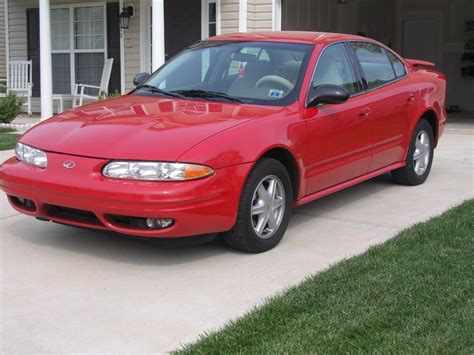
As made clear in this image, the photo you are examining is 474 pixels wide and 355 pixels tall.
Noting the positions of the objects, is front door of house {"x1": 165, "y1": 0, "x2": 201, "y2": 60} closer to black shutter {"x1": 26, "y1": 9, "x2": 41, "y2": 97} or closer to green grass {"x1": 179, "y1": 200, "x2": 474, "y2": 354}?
black shutter {"x1": 26, "y1": 9, "x2": 41, "y2": 97}

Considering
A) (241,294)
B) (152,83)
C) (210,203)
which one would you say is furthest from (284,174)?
(152,83)

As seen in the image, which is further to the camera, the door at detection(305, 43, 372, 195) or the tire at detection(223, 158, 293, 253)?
the door at detection(305, 43, 372, 195)

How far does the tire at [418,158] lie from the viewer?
6.64m

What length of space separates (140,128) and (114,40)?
9.99 m

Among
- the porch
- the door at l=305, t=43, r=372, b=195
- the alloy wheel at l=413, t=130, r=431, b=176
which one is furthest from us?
the porch

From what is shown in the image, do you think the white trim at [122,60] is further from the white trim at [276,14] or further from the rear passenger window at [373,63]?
the rear passenger window at [373,63]

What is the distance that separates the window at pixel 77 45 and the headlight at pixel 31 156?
9.74 meters

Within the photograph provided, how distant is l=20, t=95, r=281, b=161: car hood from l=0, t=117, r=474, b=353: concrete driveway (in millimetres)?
753

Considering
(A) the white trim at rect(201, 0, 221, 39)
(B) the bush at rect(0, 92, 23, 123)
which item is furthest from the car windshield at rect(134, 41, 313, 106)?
(A) the white trim at rect(201, 0, 221, 39)

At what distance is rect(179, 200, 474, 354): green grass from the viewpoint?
121 inches

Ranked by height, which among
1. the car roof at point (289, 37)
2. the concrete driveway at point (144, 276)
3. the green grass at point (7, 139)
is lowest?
the concrete driveway at point (144, 276)

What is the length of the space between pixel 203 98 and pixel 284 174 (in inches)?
36.7

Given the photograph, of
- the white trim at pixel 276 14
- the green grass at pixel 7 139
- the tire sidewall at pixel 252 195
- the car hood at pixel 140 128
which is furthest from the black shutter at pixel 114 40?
the tire sidewall at pixel 252 195

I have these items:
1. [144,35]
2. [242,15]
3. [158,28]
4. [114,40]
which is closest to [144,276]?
[158,28]
